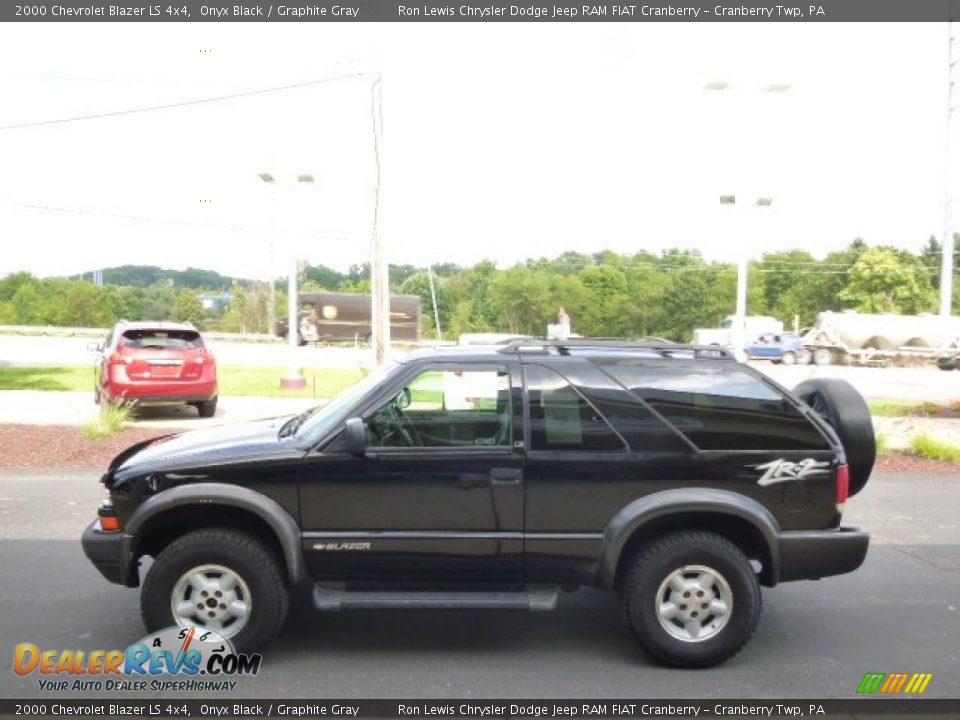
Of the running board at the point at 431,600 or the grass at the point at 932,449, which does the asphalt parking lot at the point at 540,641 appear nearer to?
Answer: the running board at the point at 431,600

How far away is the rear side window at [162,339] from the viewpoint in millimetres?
13141

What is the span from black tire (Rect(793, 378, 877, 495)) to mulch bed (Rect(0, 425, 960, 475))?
20.6ft

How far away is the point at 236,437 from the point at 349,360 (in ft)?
86.3

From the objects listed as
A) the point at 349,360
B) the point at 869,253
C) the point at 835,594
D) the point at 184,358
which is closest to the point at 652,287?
the point at 869,253

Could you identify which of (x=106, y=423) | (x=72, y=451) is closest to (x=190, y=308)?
(x=106, y=423)

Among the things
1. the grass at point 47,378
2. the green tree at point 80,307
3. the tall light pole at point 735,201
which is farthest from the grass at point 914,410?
the green tree at point 80,307

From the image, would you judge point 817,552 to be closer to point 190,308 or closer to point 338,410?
point 338,410

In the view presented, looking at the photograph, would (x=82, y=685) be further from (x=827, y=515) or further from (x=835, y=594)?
(x=835, y=594)

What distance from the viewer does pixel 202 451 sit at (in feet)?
14.2

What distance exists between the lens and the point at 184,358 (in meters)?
13.1

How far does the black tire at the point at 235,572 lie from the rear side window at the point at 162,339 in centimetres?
987

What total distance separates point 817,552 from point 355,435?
8.20 feet

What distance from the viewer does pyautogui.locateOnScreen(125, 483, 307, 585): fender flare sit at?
4.07 m

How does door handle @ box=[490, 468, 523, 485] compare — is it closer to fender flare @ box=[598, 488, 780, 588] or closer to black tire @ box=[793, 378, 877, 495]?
fender flare @ box=[598, 488, 780, 588]
